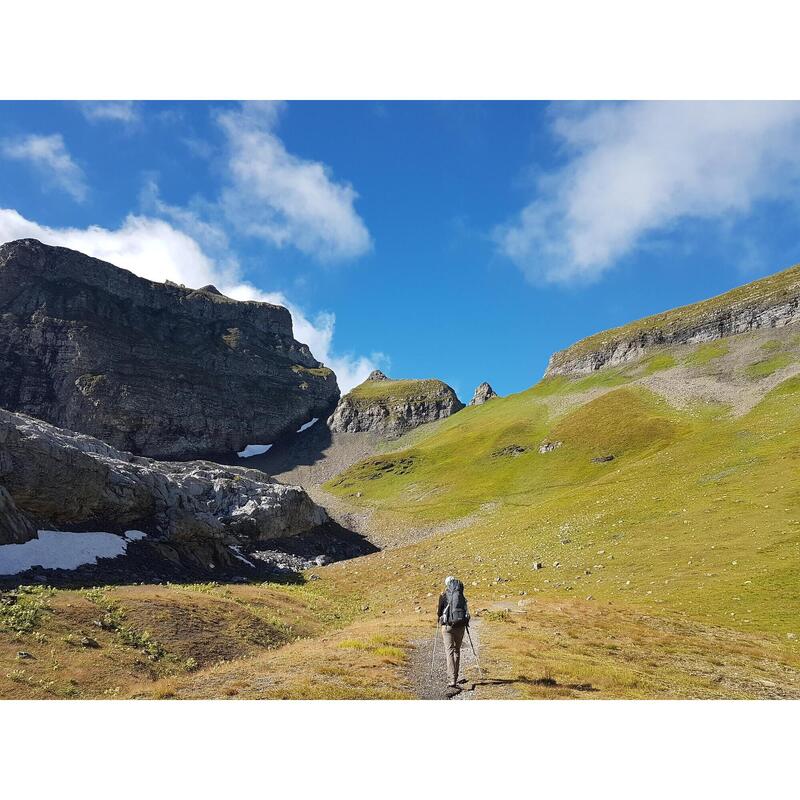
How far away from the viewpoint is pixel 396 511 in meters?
114

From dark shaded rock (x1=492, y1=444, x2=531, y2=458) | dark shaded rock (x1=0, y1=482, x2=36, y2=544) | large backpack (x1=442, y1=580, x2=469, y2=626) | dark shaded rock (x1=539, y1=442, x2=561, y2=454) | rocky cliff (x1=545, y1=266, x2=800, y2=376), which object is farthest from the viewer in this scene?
rocky cliff (x1=545, y1=266, x2=800, y2=376)

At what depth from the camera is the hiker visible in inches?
590

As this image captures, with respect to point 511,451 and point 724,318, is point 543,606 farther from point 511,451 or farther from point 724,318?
point 724,318

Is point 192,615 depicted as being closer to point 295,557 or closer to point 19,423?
point 19,423

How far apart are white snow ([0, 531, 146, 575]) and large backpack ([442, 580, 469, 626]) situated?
29.3 metres

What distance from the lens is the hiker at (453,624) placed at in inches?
590

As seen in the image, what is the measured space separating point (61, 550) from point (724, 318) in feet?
658

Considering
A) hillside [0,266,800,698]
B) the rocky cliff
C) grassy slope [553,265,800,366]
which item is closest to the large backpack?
hillside [0,266,800,698]

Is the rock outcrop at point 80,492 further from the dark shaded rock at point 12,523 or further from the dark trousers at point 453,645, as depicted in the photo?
the dark trousers at point 453,645

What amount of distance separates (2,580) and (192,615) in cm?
1200

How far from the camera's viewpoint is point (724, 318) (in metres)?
173

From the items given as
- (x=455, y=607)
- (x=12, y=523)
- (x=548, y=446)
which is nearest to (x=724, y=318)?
(x=548, y=446)

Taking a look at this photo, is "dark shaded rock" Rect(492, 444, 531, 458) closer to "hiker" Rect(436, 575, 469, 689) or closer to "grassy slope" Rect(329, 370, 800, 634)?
"grassy slope" Rect(329, 370, 800, 634)

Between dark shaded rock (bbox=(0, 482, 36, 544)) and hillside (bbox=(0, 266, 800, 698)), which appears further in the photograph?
dark shaded rock (bbox=(0, 482, 36, 544))
